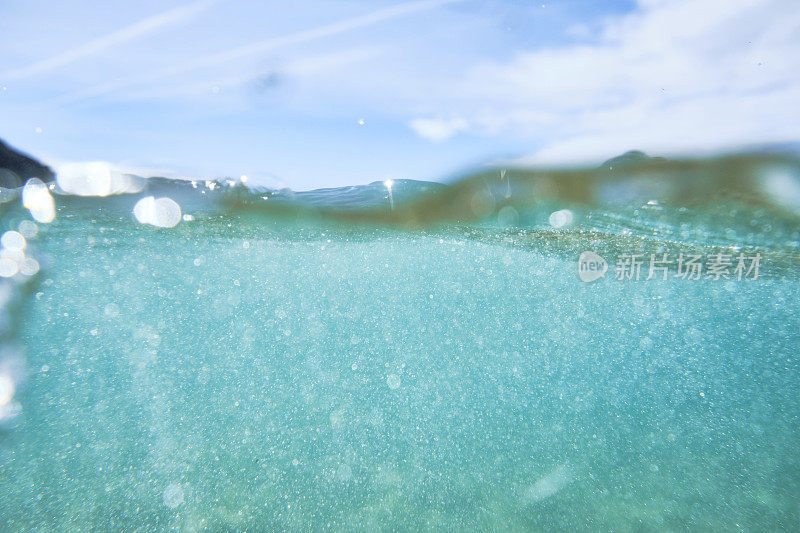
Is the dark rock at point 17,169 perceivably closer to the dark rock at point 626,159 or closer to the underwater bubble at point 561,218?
the dark rock at point 626,159

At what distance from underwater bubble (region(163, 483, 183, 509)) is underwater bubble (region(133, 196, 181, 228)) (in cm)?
642

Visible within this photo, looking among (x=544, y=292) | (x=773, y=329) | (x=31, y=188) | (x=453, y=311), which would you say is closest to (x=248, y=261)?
(x=31, y=188)

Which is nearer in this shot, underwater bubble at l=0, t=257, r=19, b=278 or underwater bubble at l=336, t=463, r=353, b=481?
underwater bubble at l=0, t=257, r=19, b=278

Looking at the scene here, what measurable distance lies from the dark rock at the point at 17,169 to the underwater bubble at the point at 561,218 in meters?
10.8

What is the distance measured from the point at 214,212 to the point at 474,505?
8957mm

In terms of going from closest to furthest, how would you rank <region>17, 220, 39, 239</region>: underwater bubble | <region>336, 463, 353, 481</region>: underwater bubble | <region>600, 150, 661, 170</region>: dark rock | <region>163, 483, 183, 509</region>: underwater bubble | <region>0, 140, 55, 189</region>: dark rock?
<region>600, 150, 661, 170</region>: dark rock < <region>163, 483, 183, 509</region>: underwater bubble < <region>0, 140, 55, 189</region>: dark rock < <region>336, 463, 353, 481</region>: underwater bubble < <region>17, 220, 39, 239</region>: underwater bubble

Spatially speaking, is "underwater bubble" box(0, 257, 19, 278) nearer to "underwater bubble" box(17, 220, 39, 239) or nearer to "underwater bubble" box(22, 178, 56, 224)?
"underwater bubble" box(22, 178, 56, 224)

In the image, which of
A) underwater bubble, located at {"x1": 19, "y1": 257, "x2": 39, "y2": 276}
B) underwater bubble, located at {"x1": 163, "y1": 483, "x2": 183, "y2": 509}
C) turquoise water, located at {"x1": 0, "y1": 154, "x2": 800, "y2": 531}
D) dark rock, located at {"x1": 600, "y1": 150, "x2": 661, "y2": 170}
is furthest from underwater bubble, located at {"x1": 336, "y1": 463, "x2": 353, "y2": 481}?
dark rock, located at {"x1": 600, "y1": 150, "x2": 661, "y2": 170}

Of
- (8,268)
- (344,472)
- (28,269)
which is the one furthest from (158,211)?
(344,472)

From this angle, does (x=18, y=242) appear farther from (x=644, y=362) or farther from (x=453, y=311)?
(x=644, y=362)

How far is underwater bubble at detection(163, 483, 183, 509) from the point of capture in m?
6.66

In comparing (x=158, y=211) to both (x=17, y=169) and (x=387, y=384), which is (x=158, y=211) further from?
(x=387, y=384)

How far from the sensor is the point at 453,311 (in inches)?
993

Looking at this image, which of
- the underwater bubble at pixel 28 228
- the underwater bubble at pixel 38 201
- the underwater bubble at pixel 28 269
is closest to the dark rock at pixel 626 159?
the underwater bubble at pixel 28 269
